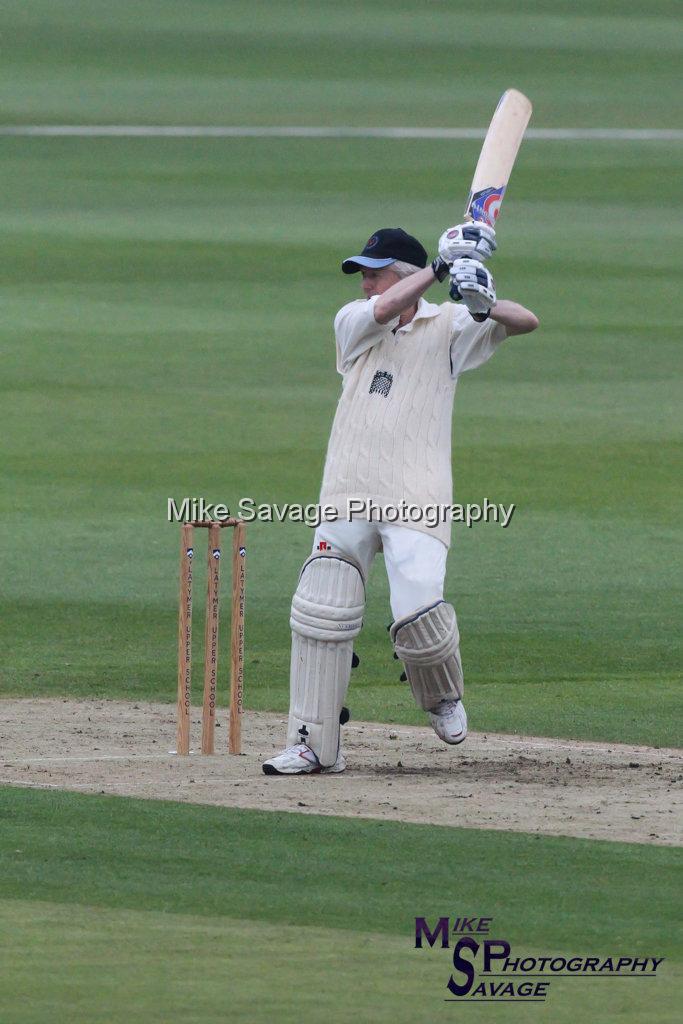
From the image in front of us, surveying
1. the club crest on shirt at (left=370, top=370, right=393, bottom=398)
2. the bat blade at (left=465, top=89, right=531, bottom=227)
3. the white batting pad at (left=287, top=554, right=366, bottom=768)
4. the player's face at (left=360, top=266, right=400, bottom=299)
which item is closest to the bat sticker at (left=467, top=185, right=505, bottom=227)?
the bat blade at (left=465, top=89, right=531, bottom=227)

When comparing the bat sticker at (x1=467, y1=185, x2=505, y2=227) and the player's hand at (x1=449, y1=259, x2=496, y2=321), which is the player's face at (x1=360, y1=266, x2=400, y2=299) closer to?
the bat sticker at (x1=467, y1=185, x2=505, y2=227)

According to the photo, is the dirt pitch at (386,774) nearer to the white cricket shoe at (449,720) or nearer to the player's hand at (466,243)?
the white cricket shoe at (449,720)

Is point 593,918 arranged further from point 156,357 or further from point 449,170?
point 449,170

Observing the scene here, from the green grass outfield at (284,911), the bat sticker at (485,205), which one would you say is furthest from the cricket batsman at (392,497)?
the green grass outfield at (284,911)

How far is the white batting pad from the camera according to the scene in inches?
271

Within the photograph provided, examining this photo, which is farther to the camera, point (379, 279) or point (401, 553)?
point (379, 279)

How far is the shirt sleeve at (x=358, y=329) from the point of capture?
22.6 ft

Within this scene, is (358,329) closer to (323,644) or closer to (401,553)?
(401,553)

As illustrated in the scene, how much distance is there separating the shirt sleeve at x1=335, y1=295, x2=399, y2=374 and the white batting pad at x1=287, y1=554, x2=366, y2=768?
72cm

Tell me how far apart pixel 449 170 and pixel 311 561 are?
16166 mm

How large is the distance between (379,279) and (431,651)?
1.33 m

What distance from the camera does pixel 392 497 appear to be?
6902 millimetres

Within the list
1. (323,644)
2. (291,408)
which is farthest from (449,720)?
(291,408)

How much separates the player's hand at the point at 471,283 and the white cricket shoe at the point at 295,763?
162 centimetres
